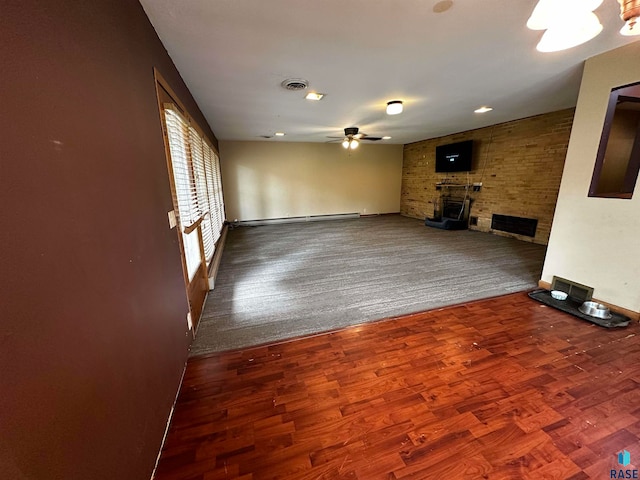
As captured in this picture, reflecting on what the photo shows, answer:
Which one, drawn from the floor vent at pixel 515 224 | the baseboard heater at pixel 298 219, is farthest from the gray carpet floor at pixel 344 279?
the baseboard heater at pixel 298 219

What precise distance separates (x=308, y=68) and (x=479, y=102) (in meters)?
2.81

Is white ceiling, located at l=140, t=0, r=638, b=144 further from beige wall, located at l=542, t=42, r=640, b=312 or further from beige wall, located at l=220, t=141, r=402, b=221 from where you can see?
beige wall, located at l=220, t=141, r=402, b=221

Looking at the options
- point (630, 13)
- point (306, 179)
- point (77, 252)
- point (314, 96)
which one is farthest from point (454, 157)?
point (77, 252)

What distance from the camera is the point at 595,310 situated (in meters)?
2.42

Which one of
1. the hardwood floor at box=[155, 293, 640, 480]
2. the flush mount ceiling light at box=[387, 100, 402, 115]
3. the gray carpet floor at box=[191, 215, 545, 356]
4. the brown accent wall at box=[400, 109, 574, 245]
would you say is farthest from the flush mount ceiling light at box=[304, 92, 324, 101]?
the brown accent wall at box=[400, 109, 574, 245]

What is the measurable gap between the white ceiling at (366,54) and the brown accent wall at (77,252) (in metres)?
0.64

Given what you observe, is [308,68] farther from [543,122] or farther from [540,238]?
[540,238]

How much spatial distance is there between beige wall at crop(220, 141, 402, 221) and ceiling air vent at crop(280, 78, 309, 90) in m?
4.52

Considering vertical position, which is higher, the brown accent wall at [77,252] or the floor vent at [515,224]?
the brown accent wall at [77,252]

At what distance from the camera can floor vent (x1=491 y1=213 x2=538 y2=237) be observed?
504 cm

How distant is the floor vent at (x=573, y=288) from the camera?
2.65 m

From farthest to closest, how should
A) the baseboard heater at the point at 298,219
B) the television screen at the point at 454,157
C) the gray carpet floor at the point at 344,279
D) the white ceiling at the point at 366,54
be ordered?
the baseboard heater at the point at 298,219
the television screen at the point at 454,157
the gray carpet floor at the point at 344,279
the white ceiling at the point at 366,54

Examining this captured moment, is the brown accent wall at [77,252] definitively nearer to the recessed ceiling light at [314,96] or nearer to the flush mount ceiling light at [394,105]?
the recessed ceiling light at [314,96]

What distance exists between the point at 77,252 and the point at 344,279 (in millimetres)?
2871
